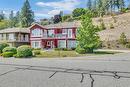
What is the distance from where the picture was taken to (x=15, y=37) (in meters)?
67.8

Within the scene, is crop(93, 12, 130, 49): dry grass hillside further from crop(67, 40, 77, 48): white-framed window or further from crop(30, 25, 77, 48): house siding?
crop(30, 25, 77, 48): house siding

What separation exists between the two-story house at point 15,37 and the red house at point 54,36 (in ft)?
20.3

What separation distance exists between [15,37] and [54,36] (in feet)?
43.1

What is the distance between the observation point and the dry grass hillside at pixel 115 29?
64.4 metres

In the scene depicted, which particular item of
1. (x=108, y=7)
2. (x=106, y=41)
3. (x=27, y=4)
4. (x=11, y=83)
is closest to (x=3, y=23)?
(x=27, y=4)

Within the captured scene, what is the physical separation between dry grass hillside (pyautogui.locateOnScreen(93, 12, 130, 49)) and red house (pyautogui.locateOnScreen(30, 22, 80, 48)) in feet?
35.1

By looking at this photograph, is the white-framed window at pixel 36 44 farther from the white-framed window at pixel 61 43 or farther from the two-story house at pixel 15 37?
the two-story house at pixel 15 37

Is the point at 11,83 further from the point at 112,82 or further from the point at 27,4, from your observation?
the point at 27,4

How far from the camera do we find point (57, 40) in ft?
197

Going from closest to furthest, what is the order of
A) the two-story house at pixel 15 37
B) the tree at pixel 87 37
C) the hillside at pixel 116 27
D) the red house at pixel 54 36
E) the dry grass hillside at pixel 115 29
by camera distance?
the tree at pixel 87 37, the red house at pixel 54 36, the dry grass hillside at pixel 115 29, the two-story house at pixel 15 37, the hillside at pixel 116 27

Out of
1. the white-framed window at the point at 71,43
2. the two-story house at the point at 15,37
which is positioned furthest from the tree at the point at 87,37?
the two-story house at the point at 15,37

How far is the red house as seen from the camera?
58.7m

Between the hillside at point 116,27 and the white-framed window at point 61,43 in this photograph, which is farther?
the hillside at point 116,27

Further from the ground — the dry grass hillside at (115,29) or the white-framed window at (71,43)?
the dry grass hillside at (115,29)
